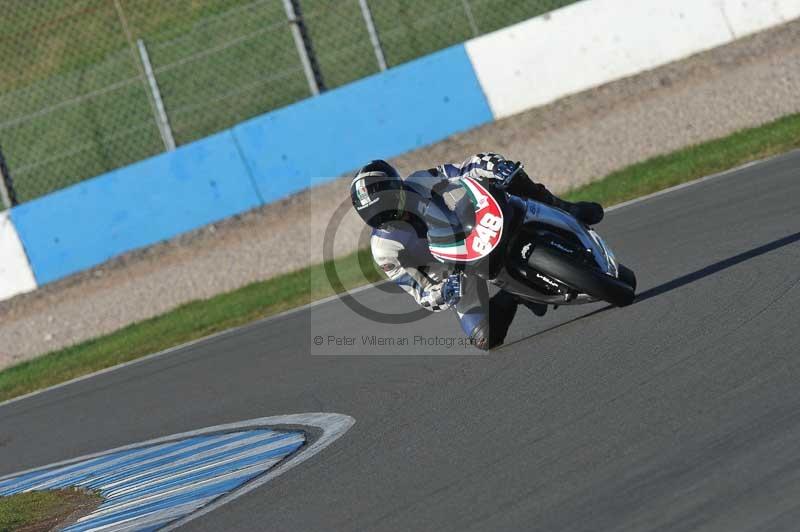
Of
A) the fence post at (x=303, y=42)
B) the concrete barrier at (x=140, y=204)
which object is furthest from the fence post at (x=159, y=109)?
the fence post at (x=303, y=42)

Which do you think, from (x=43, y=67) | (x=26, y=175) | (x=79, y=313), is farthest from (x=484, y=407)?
(x=43, y=67)

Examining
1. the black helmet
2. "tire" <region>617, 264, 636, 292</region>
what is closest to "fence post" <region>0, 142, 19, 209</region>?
the black helmet

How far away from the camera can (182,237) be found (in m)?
15.5

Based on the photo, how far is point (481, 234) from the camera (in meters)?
6.43

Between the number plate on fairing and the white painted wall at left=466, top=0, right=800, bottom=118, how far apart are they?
30.0 ft

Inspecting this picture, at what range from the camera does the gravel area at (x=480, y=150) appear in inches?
549

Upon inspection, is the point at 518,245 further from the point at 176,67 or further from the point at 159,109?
the point at 176,67

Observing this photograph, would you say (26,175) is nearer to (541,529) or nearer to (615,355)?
(615,355)

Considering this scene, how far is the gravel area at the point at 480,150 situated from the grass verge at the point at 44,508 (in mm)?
6729

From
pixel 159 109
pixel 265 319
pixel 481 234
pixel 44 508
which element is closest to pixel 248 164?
pixel 159 109

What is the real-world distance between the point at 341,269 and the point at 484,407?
6888 millimetres

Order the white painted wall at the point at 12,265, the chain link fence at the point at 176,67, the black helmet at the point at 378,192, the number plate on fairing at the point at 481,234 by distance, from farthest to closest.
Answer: the chain link fence at the point at 176,67 < the white painted wall at the point at 12,265 < the black helmet at the point at 378,192 < the number plate on fairing at the point at 481,234

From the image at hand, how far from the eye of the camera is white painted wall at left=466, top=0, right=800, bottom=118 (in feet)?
50.2

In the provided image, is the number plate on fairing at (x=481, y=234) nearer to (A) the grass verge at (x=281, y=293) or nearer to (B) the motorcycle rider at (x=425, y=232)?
(B) the motorcycle rider at (x=425, y=232)
